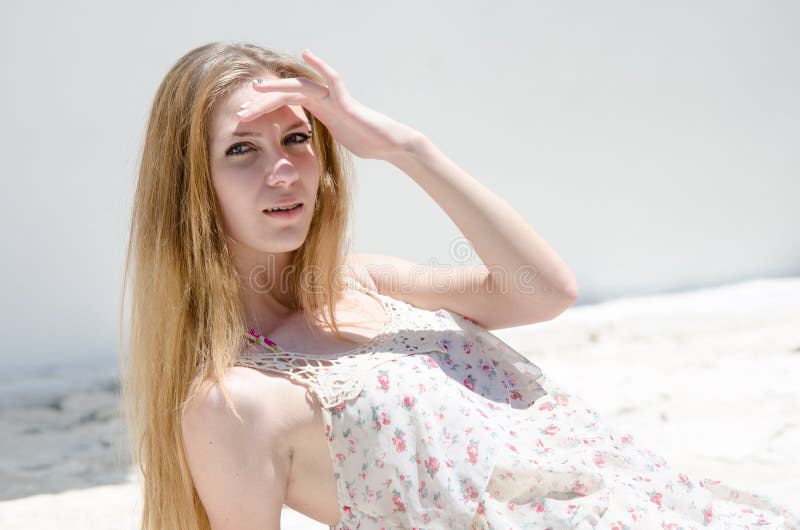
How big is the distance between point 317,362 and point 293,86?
0.49 m

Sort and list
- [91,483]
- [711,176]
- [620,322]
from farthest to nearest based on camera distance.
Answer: [711,176] < [620,322] < [91,483]

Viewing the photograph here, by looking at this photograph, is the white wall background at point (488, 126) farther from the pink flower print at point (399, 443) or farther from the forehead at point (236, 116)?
the pink flower print at point (399, 443)

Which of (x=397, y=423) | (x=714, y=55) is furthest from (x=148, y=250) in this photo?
(x=714, y=55)

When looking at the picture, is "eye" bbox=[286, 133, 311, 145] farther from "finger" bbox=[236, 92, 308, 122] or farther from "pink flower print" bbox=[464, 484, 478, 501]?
"pink flower print" bbox=[464, 484, 478, 501]

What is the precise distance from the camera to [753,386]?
315 cm

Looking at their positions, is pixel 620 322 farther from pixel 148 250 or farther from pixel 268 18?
pixel 148 250

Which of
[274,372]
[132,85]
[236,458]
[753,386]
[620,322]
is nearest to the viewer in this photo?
[236,458]

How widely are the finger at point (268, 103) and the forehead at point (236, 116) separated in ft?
0.07

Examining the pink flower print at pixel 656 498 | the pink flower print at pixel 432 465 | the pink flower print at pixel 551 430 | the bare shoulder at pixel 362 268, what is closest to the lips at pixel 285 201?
the bare shoulder at pixel 362 268

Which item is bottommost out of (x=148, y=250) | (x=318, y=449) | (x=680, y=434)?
(x=680, y=434)

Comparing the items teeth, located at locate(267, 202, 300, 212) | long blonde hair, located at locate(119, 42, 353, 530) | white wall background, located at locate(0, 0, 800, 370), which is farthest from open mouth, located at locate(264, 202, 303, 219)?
white wall background, located at locate(0, 0, 800, 370)

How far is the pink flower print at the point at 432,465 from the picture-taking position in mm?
1499

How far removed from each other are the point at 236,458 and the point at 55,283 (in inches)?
92.0

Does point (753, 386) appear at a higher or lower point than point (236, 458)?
lower
